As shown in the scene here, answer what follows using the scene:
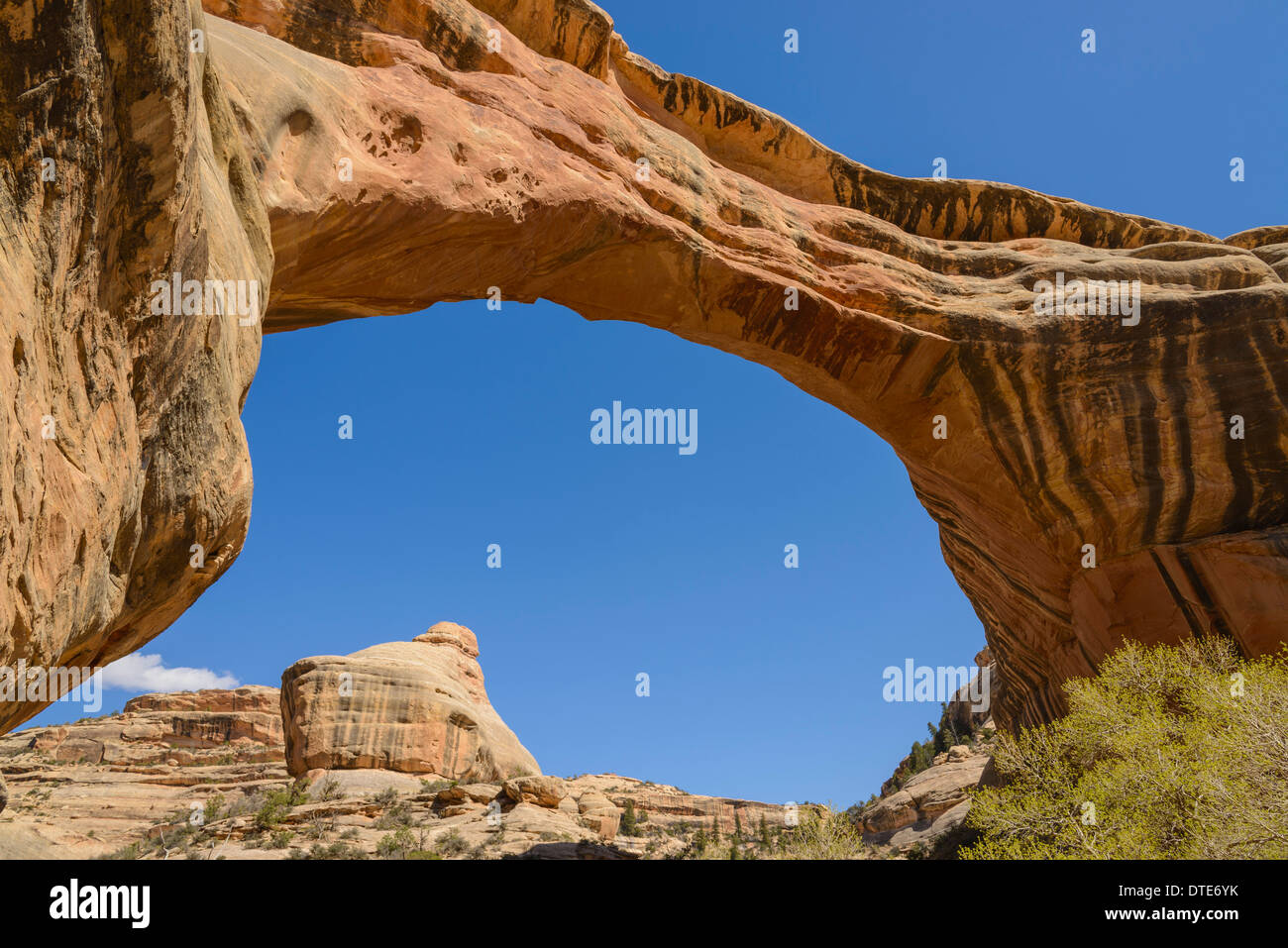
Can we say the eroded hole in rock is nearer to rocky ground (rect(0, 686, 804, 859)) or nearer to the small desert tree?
the small desert tree

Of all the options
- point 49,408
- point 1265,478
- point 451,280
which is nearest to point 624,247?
point 451,280

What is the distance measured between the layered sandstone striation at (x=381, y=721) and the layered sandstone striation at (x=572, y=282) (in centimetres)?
1981

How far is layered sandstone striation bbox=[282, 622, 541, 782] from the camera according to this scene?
29125 millimetres

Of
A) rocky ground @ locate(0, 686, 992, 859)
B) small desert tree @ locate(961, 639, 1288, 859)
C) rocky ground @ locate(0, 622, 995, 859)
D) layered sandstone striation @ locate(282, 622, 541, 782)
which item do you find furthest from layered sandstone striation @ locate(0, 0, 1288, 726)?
layered sandstone striation @ locate(282, 622, 541, 782)

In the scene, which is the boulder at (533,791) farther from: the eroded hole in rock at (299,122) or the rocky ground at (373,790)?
the eroded hole in rock at (299,122)

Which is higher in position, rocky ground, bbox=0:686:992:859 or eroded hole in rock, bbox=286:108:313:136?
eroded hole in rock, bbox=286:108:313:136

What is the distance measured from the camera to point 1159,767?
41.4 feet

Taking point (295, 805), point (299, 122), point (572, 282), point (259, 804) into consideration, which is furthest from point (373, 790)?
point (299, 122)

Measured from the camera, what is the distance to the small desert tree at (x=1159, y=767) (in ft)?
37.1

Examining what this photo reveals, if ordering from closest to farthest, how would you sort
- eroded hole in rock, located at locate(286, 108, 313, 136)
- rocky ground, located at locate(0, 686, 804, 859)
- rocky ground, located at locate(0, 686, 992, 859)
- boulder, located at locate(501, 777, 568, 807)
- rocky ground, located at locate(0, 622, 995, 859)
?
eroded hole in rock, located at locate(286, 108, 313, 136) < rocky ground, located at locate(0, 686, 804, 859) < rocky ground, located at locate(0, 686, 992, 859) < rocky ground, located at locate(0, 622, 995, 859) < boulder, located at locate(501, 777, 568, 807)

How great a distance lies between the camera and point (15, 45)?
4.02 meters

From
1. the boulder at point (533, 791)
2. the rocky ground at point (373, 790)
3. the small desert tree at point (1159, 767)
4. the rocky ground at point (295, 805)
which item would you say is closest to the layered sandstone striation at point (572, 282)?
the small desert tree at point (1159, 767)

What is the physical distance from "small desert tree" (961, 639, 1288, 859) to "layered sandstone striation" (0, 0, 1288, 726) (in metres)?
1.53

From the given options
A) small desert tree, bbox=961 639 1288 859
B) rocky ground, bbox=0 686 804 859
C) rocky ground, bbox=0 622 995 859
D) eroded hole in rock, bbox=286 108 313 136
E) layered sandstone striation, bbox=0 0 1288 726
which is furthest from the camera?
rocky ground, bbox=0 622 995 859
